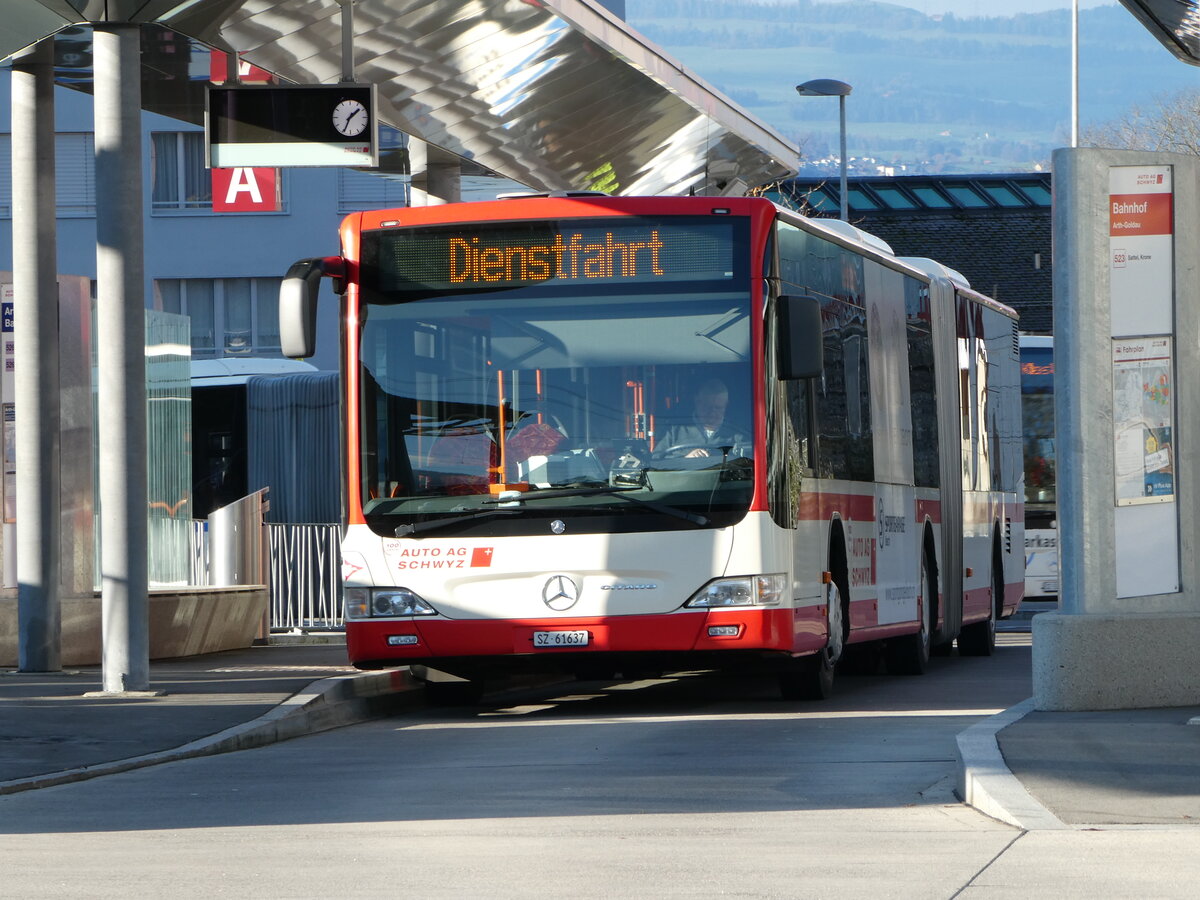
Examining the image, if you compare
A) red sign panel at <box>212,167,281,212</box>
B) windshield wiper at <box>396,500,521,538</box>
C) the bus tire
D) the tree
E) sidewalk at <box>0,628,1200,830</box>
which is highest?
the tree

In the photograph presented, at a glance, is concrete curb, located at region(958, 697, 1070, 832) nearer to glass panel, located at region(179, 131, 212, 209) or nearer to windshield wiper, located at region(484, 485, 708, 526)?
windshield wiper, located at region(484, 485, 708, 526)

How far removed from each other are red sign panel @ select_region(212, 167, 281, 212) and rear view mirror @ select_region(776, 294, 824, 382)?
34799 millimetres

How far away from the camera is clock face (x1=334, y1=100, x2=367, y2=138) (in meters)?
15.5

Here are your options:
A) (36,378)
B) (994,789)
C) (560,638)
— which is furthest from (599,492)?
(994,789)

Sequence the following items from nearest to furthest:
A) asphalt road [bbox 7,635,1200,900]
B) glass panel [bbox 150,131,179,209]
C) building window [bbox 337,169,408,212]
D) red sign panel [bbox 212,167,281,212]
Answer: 1. asphalt road [bbox 7,635,1200,900]
2. red sign panel [bbox 212,167,281,212]
3. building window [bbox 337,169,408,212]
4. glass panel [bbox 150,131,179,209]

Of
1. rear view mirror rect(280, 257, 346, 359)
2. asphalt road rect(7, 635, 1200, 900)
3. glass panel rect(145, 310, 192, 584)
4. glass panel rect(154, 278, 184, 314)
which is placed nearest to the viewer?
asphalt road rect(7, 635, 1200, 900)

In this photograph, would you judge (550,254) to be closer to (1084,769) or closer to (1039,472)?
(1084,769)

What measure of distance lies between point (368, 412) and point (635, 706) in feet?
9.65

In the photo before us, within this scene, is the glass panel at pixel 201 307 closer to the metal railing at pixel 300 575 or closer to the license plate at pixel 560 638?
the metal railing at pixel 300 575

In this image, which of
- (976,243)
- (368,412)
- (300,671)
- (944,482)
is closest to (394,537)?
(368,412)

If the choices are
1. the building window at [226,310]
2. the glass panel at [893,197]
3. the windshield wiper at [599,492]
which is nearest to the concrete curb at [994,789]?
the windshield wiper at [599,492]

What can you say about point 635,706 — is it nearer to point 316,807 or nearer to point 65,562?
point 65,562

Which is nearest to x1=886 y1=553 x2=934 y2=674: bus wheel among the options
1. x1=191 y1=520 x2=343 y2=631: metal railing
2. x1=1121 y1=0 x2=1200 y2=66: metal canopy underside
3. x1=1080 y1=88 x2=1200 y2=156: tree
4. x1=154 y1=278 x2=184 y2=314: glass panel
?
x1=1121 y1=0 x2=1200 y2=66: metal canopy underside

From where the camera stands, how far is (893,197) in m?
62.4
